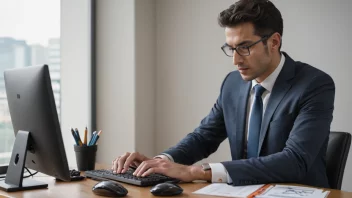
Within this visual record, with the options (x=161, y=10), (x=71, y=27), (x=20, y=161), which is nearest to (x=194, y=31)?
(x=161, y=10)

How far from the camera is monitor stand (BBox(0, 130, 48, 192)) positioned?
1.42m

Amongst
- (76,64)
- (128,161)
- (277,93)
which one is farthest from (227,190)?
(76,64)

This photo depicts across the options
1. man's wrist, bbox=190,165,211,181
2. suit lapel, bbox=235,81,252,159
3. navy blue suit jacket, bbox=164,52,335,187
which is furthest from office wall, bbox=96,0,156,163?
man's wrist, bbox=190,165,211,181

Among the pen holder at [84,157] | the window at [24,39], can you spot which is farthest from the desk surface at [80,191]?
the window at [24,39]

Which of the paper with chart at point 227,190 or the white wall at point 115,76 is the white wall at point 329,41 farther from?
the paper with chart at point 227,190

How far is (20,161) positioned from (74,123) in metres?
1.40

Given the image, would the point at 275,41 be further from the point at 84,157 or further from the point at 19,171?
the point at 19,171

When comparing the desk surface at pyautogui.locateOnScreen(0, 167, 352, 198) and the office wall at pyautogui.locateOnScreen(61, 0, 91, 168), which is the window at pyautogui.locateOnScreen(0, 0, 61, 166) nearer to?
the office wall at pyautogui.locateOnScreen(61, 0, 91, 168)

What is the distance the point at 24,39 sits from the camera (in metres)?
2.56

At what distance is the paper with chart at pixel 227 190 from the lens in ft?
4.12

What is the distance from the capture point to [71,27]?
112 inches

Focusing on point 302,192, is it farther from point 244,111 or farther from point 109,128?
point 109,128

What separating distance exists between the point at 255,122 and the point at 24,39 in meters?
1.48

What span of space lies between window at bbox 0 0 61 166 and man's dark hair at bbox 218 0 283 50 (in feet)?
3.47
